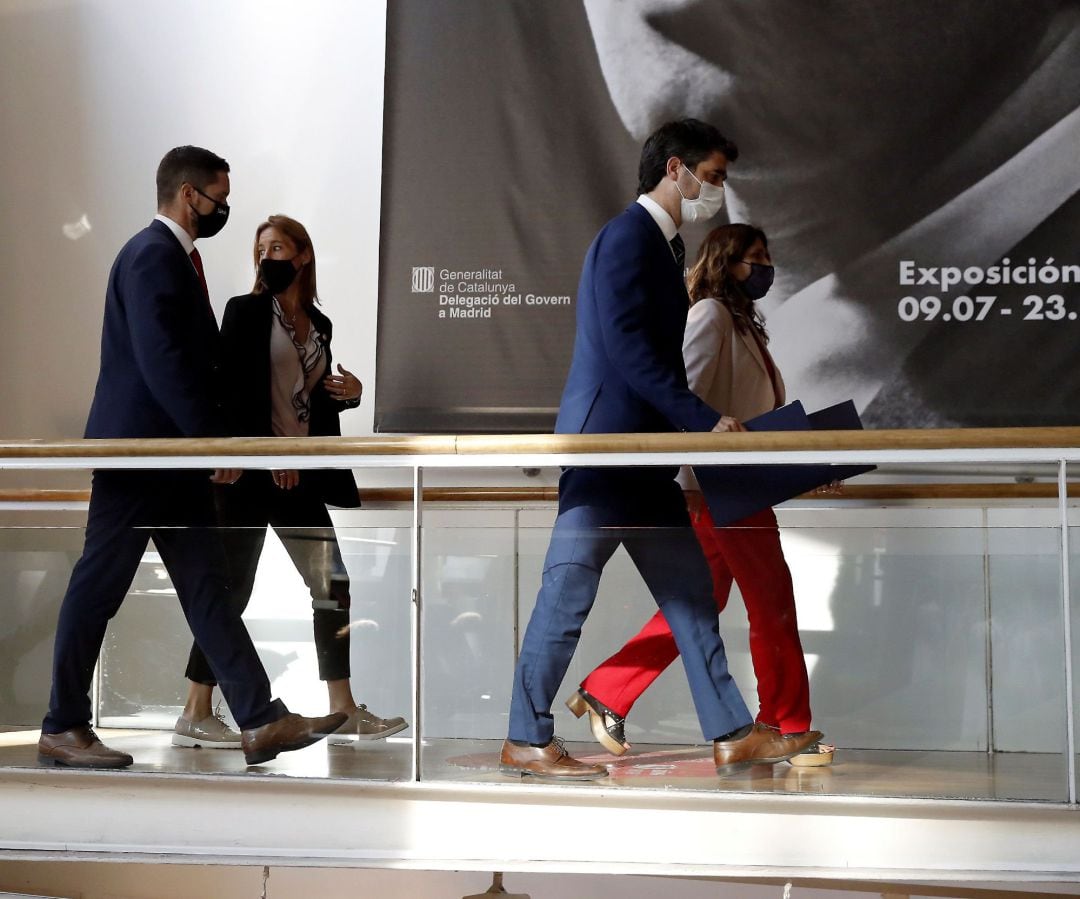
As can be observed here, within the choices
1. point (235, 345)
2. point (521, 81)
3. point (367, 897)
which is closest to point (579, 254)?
point (521, 81)

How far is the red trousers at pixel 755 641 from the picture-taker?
2684mm

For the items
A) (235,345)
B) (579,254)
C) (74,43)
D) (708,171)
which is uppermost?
(74,43)

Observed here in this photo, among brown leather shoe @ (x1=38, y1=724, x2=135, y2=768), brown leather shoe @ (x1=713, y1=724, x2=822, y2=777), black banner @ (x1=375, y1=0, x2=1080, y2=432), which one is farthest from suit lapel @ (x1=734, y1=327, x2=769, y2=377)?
brown leather shoe @ (x1=38, y1=724, x2=135, y2=768)

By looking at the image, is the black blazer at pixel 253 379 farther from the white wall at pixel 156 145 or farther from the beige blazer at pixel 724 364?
the white wall at pixel 156 145

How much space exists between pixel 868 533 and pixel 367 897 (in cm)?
371

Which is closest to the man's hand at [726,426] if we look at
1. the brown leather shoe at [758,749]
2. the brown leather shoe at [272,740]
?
the brown leather shoe at [758,749]

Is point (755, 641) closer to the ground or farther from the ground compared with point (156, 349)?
closer to the ground

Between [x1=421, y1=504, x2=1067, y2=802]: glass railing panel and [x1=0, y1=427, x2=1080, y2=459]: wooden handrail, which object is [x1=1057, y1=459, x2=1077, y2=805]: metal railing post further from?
[x1=0, y1=427, x2=1080, y2=459]: wooden handrail

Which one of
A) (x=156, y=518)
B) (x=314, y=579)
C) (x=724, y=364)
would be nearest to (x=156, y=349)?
(x=156, y=518)

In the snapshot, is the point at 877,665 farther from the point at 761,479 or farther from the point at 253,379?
the point at 253,379

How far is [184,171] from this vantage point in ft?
10.2

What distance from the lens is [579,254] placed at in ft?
16.2

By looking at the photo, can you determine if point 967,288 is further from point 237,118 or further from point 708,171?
point 237,118

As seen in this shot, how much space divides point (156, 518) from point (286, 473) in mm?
376
